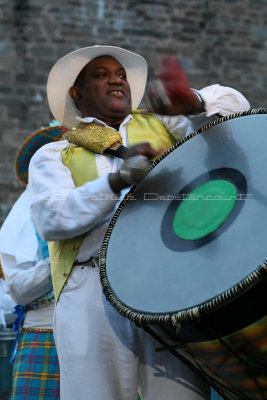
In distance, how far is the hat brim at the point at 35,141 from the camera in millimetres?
3445

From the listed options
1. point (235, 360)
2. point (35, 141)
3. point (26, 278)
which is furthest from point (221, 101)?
point (35, 141)

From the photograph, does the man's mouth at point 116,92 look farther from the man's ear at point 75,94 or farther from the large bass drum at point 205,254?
the large bass drum at point 205,254

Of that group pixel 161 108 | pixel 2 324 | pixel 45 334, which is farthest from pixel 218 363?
pixel 2 324

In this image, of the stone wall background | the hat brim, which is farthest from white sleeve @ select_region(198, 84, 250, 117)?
the stone wall background

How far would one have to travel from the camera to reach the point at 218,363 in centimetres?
172

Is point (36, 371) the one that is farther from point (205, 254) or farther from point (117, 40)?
point (117, 40)

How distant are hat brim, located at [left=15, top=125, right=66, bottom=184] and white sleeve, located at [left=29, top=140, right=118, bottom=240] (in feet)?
4.51

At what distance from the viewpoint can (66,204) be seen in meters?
1.94

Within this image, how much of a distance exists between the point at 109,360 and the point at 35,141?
181cm

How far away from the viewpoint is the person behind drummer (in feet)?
6.30

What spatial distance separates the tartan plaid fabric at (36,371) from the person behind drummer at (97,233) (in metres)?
0.97

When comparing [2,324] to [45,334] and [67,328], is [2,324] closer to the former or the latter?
[45,334]

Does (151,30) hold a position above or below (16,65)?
above

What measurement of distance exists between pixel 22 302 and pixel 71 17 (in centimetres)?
562
